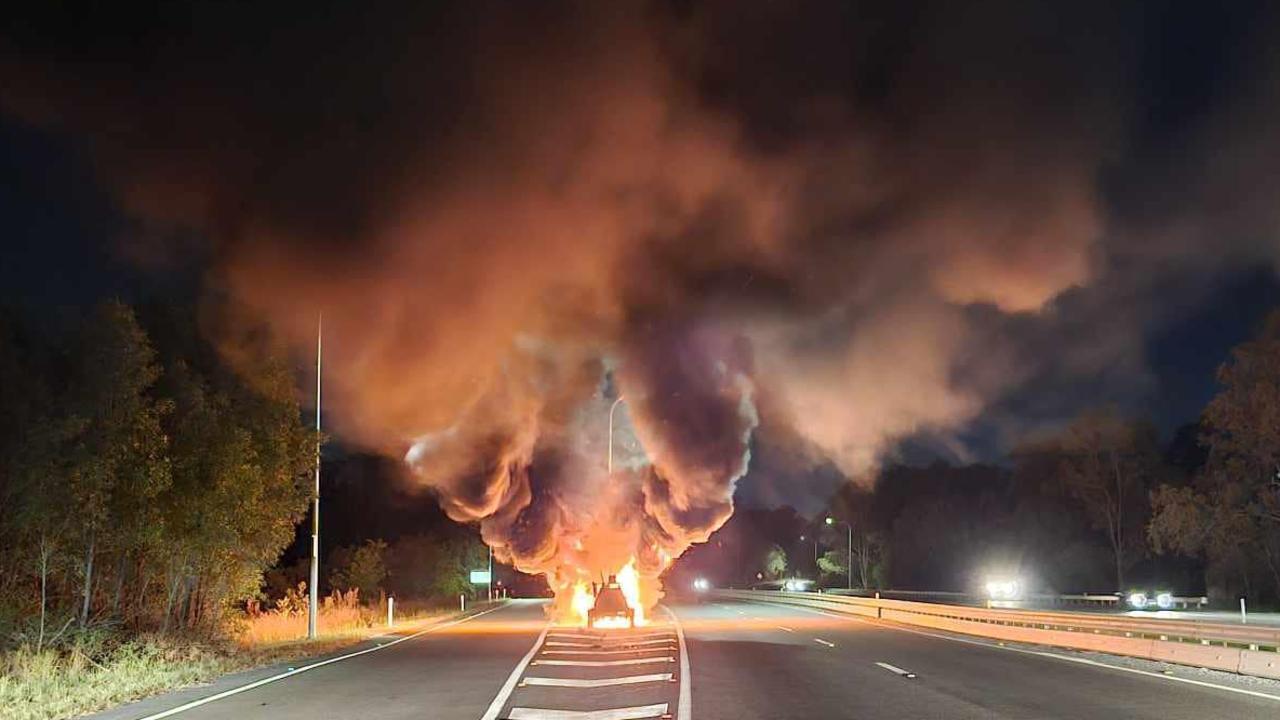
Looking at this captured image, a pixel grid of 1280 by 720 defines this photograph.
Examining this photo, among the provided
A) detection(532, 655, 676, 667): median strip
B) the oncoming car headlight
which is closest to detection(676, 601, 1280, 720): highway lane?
detection(532, 655, 676, 667): median strip

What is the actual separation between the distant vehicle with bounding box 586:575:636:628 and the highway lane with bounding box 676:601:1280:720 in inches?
259

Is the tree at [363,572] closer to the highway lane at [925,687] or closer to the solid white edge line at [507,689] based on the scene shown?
the solid white edge line at [507,689]

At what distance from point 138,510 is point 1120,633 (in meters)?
24.2

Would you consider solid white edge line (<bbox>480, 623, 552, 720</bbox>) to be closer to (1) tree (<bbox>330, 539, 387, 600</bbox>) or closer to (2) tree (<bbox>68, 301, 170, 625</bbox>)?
(2) tree (<bbox>68, 301, 170, 625</bbox>)

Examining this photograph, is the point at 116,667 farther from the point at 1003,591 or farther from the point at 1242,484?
the point at 1003,591

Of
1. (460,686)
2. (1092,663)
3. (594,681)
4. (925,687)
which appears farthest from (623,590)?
(925,687)

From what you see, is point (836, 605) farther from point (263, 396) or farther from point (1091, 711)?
point (1091, 711)

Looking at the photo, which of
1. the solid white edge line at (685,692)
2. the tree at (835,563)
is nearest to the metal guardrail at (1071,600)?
the solid white edge line at (685,692)

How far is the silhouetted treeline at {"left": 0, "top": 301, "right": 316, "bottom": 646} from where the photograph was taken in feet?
57.3

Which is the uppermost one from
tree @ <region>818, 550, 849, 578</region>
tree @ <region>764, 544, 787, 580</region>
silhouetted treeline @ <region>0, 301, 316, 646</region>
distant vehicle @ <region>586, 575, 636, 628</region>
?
silhouetted treeline @ <region>0, 301, 316, 646</region>

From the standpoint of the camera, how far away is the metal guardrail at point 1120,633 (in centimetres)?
1845

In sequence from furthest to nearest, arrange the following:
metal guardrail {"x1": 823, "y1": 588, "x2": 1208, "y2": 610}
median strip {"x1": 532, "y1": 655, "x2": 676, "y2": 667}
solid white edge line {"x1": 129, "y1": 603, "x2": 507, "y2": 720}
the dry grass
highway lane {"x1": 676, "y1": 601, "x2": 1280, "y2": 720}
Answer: metal guardrail {"x1": 823, "y1": 588, "x2": 1208, "y2": 610} → median strip {"x1": 532, "y1": 655, "x2": 676, "y2": 667} → the dry grass → solid white edge line {"x1": 129, "y1": 603, "x2": 507, "y2": 720} → highway lane {"x1": 676, "y1": 601, "x2": 1280, "y2": 720}

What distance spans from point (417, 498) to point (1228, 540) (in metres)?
59.1

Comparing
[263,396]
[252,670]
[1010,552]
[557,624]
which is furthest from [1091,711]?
[1010,552]
